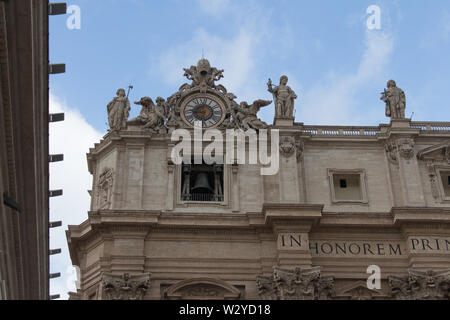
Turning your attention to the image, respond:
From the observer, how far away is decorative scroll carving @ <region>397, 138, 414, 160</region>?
3119 cm

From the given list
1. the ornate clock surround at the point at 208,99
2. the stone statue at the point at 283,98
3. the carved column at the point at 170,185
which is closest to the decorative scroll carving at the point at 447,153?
the stone statue at the point at 283,98

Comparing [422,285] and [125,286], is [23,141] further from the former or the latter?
[422,285]

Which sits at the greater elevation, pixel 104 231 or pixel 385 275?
pixel 104 231

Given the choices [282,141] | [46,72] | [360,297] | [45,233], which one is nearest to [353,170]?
[282,141]

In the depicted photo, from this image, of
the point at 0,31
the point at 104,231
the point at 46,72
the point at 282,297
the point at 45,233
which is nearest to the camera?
the point at 0,31

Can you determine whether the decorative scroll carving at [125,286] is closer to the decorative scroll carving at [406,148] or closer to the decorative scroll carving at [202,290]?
the decorative scroll carving at [202,290]

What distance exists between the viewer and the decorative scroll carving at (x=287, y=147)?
31141 mm

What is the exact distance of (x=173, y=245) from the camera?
29422 millimetres

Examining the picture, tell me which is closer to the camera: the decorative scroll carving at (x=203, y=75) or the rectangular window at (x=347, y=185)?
the rectangular window at (x=347, y=185)

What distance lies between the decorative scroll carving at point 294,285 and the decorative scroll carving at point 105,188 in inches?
270

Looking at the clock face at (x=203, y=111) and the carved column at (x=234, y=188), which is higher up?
the clock face at (x=203, y=111)

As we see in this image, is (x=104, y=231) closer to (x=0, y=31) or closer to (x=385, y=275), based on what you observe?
(x=385, y=275)

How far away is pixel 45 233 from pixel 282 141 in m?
12.8

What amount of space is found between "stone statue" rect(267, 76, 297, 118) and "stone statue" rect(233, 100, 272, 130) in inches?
19.2
